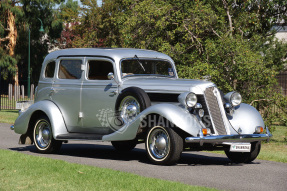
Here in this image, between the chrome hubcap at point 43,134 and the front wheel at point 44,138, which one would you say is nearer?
the front wheel at point 44,138

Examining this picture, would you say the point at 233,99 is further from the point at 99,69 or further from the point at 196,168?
the point at 99,69

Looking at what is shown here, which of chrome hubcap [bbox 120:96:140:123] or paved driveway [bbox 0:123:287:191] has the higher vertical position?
chrome hubcap [bbox 120:96:140:123]

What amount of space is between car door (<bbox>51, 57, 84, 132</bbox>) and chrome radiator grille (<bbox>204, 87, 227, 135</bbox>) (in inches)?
113

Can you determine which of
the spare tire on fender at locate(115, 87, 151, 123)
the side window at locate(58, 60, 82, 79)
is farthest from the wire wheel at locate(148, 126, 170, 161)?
the side window at locate(58, 60, 82, 79)

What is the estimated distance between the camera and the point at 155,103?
8.45m

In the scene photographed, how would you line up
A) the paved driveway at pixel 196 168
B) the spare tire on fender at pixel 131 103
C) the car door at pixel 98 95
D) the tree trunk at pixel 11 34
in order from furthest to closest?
the tree trunk at pixel 11 34
the car door at pixel 98 95
the spare tire on fender at pixel 131 103
the paved driveway at pixel 196 168

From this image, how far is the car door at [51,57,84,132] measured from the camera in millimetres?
9453

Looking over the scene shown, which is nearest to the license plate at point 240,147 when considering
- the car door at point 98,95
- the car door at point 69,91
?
the car door at point 98,95

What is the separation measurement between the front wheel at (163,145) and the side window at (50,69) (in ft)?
11.2

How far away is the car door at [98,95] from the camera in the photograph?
29.3ft

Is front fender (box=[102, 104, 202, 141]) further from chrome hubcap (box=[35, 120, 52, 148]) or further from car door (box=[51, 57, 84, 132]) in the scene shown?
chrome hubcap (box=[35, 120, 52, 148])

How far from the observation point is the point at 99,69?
939 centimetres

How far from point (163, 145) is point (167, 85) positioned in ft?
3.87

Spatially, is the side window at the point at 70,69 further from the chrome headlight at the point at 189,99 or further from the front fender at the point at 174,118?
the chrome headlight at the point at 189,99
